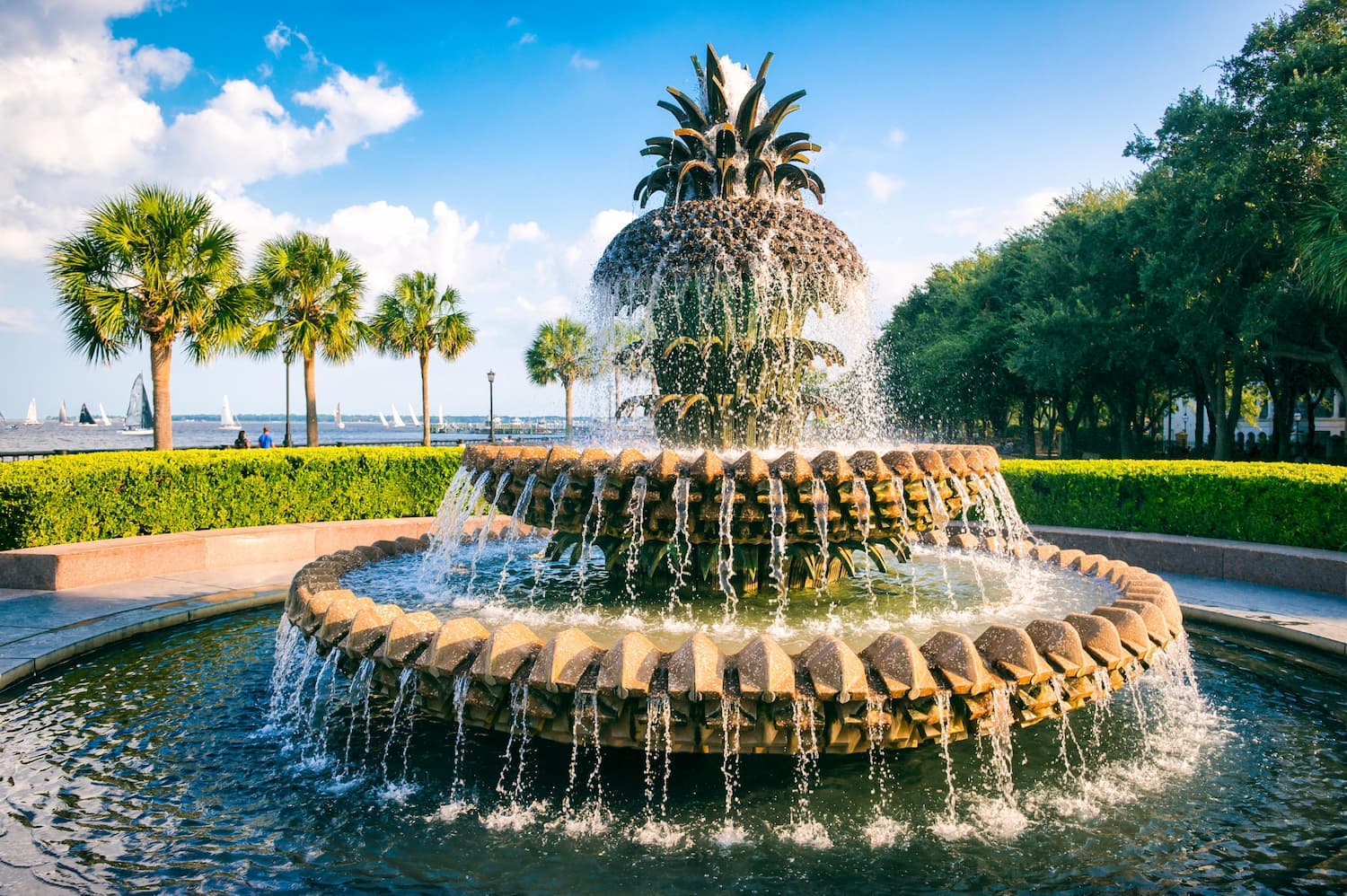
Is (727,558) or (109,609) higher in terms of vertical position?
(727,558)

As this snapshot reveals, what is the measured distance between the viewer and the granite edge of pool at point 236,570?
767cm

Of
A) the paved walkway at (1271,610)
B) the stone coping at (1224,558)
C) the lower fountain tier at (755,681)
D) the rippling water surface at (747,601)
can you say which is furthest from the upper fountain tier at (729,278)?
the stone coping at (1224,558)

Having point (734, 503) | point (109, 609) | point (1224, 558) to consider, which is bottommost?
point (109, 609)

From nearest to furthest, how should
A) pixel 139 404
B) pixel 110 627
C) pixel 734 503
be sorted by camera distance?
pixel 734 503 → pixel 110 627 → pixel 139 404

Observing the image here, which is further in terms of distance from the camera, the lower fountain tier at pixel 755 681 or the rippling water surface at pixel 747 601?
the rippling water surface at pixel 747 601

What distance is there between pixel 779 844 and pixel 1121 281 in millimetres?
30559

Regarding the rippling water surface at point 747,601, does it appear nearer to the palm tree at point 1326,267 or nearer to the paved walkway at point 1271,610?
the paved walkway at point 1271,610

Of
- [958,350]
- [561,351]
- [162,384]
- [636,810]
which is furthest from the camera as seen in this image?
[561,351]

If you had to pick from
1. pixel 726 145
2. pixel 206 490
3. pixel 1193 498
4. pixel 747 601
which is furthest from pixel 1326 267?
pixel 206 490

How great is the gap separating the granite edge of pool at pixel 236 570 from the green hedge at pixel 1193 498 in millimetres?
385

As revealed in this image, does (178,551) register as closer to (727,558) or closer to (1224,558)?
(727,558)

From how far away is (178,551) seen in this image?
11.2 meters

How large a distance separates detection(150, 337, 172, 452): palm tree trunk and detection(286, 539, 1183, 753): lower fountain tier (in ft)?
49.7

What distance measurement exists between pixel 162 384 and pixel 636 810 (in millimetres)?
17379
